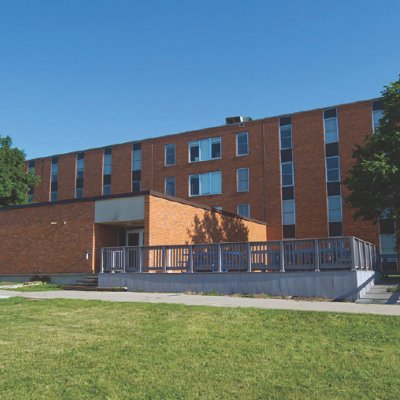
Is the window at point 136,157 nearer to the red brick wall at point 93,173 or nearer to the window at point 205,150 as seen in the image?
the red brick wall at point 93,173

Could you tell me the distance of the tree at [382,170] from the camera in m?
20.2

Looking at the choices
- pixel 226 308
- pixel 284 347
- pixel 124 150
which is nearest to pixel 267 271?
pixel 226 308

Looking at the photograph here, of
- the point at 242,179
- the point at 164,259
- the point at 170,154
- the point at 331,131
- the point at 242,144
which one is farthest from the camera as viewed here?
the point at 170,154

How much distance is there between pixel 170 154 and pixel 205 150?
3354 mm

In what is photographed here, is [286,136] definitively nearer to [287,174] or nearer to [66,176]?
[287,174]

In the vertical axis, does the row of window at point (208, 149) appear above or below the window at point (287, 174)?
above

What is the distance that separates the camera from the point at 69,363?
6.62 meters

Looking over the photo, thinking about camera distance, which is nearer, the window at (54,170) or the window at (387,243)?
the window at (387,243)

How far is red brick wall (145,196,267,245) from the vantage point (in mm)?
20852

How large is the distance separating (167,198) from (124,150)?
21.9 meters

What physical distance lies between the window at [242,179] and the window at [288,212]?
3.36 m

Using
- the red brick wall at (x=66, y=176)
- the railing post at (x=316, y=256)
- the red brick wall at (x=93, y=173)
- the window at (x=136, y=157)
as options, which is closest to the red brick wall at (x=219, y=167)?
the window at (x=136, y=157)

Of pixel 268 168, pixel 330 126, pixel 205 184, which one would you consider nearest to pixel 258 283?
pixel 268 168

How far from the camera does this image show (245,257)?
16734 mm
